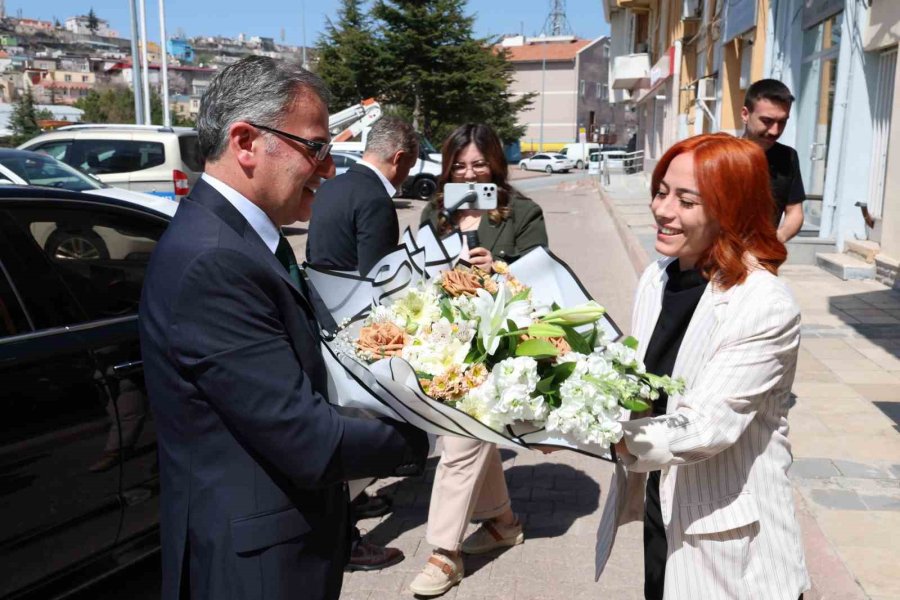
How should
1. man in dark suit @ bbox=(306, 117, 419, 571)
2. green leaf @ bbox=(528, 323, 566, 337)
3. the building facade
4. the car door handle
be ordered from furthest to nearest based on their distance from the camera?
the building facade < man in dark suit @ bbox=(306, 117, 419, 571) < the car door handle < green leaf @ bbox=(528, 323, 566, 337)

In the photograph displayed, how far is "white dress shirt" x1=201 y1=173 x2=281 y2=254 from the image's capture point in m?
1.71

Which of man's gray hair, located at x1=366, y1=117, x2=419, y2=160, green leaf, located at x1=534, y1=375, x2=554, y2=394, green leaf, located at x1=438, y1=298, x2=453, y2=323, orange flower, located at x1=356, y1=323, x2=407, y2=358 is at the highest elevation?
man's gray hair, located at x1=366, y1=117, x2=419, y2=160

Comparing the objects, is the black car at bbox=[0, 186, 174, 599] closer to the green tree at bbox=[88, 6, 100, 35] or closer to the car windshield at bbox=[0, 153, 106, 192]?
the car windshield at bbox=[0, 153, 106, 192]

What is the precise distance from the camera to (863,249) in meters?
10.1

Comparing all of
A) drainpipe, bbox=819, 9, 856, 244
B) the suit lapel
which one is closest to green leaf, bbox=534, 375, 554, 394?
the suit lapel

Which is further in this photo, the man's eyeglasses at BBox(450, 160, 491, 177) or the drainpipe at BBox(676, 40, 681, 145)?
the drainpipe at BBox(676, 40, 681, 145)

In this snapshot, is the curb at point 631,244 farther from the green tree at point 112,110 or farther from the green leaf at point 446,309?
the green tree at point 112,110

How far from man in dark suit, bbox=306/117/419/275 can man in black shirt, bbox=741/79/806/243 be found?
81.1 inches

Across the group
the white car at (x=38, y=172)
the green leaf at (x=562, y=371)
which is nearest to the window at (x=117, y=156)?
the white car at (x=38, y=172)

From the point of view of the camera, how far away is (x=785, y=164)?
15.9 feet

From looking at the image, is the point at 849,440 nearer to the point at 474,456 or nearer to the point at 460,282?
the point at 474,456

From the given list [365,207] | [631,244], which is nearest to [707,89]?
[631,244]

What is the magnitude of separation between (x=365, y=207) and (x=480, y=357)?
2269 mm

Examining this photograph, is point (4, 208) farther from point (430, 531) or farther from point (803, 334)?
point (803, 334)
